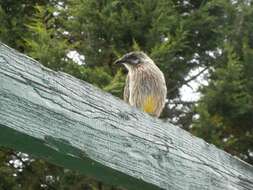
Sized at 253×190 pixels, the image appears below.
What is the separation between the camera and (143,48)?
737 cm

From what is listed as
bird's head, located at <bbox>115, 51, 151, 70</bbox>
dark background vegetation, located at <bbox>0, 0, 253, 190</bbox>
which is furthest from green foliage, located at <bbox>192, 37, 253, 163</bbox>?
bird's head, located at <bbox>115, 51, 151, 70</bbox>

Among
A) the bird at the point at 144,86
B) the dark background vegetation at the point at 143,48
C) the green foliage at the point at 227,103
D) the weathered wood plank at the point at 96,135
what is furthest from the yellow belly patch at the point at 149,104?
the weathered wood plank at the point at 96,135

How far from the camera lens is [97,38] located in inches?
285

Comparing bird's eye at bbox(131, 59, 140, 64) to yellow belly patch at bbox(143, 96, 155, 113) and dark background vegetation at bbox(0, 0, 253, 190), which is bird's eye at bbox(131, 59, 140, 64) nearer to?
dark background vegetation at bbox(0, 0, 253, 190)

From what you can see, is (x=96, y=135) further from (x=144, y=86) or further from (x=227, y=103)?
(x=227, y=103)

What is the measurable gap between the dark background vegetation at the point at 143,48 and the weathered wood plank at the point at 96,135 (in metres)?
4.50

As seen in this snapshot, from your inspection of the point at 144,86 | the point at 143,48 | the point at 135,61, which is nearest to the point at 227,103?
the point at 143,48

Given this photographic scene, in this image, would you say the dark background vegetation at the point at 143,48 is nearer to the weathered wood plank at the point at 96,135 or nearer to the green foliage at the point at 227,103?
the green foliage at the point at 227,103

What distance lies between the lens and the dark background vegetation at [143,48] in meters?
6.80

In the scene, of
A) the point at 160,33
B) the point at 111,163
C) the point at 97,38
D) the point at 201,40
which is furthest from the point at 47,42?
the point at 111,163

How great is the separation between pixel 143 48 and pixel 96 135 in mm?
5914

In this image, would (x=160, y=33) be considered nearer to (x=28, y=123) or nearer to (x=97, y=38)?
(x=97, y=38)

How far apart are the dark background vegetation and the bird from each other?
53cm

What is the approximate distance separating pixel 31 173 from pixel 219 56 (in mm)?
2617
